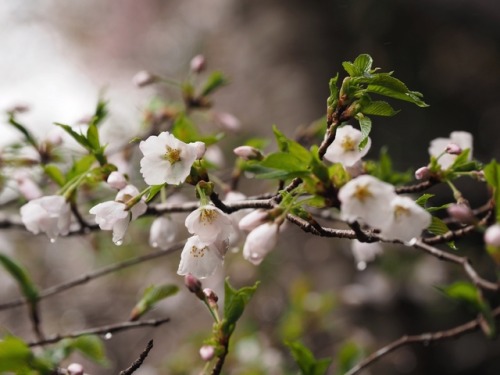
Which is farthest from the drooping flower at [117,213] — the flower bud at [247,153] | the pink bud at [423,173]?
the pink bud at [423,173]

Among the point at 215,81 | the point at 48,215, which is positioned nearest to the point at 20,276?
the point at 48,215

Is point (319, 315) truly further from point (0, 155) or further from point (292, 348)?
point (0, 155)

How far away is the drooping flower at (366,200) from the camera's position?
54 cm

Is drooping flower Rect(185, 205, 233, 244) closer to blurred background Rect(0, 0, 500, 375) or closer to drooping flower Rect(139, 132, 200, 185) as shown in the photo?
drooping flower Rect(139, 132, 200, 185)

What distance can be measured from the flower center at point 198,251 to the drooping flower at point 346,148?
0.20 meters

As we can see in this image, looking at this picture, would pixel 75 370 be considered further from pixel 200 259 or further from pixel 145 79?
pixel 145 79

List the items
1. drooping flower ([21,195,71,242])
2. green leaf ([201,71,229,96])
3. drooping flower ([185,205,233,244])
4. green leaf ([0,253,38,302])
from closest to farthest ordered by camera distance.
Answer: drooping flower ([185,205,233,244])
drooping flower ([21,195,71,242])
green leaf ([0,253,38,302])
green leaf ([201,71,229,96])

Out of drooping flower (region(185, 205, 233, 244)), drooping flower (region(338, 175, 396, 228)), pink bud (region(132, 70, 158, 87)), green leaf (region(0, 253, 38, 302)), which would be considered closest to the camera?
drooping flower (region(338, 175, 396, 228))

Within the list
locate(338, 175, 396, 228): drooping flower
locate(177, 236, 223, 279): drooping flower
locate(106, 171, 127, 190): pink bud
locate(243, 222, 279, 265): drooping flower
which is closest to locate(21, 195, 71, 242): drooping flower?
locate(106, 171, 127, 190): pink bud

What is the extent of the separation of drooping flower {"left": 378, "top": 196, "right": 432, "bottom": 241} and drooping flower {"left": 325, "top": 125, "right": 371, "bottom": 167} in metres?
0.12

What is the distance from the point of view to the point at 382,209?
1.83 feet

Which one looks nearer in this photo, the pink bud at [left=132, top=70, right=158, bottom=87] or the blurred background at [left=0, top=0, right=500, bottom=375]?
the pink bud at [left=132, top=70, right=158, bottom=87]

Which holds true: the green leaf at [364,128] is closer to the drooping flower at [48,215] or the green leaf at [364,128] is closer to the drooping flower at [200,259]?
the drooping flower at [200,259]

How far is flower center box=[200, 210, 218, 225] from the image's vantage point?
649mm
